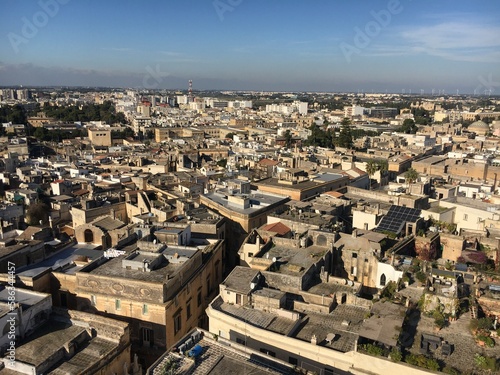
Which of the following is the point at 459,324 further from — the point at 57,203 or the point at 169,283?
the point at 57,203

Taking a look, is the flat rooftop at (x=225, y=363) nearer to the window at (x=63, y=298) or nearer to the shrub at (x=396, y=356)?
the shrub at (x=396, y=356)

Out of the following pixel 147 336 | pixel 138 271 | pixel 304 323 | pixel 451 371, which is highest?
pixel 138 271

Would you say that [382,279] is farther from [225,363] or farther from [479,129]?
[479,129]

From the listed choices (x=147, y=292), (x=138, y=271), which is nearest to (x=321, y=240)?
(x=138, y=271)

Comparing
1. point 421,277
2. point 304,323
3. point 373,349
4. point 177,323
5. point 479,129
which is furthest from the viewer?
point 479,129

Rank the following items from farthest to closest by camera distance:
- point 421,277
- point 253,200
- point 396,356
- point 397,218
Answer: point 253,200, point 397,218, point 421,277, point 396,356

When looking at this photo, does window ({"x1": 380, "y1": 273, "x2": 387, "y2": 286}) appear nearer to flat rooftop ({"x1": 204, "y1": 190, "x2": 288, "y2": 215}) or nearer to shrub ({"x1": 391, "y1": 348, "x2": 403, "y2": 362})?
shrub ({"x1": 391, "y1": 348, "x2": 403, "y2": 362})

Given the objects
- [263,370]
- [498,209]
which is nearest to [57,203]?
[263,370]

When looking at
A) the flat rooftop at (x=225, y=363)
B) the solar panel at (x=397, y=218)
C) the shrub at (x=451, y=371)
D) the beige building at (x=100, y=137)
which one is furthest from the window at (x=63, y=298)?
the beige building at (x=100, y=137)

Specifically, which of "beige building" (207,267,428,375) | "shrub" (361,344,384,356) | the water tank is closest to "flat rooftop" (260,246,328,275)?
"beige building" (207,267,428,375)
